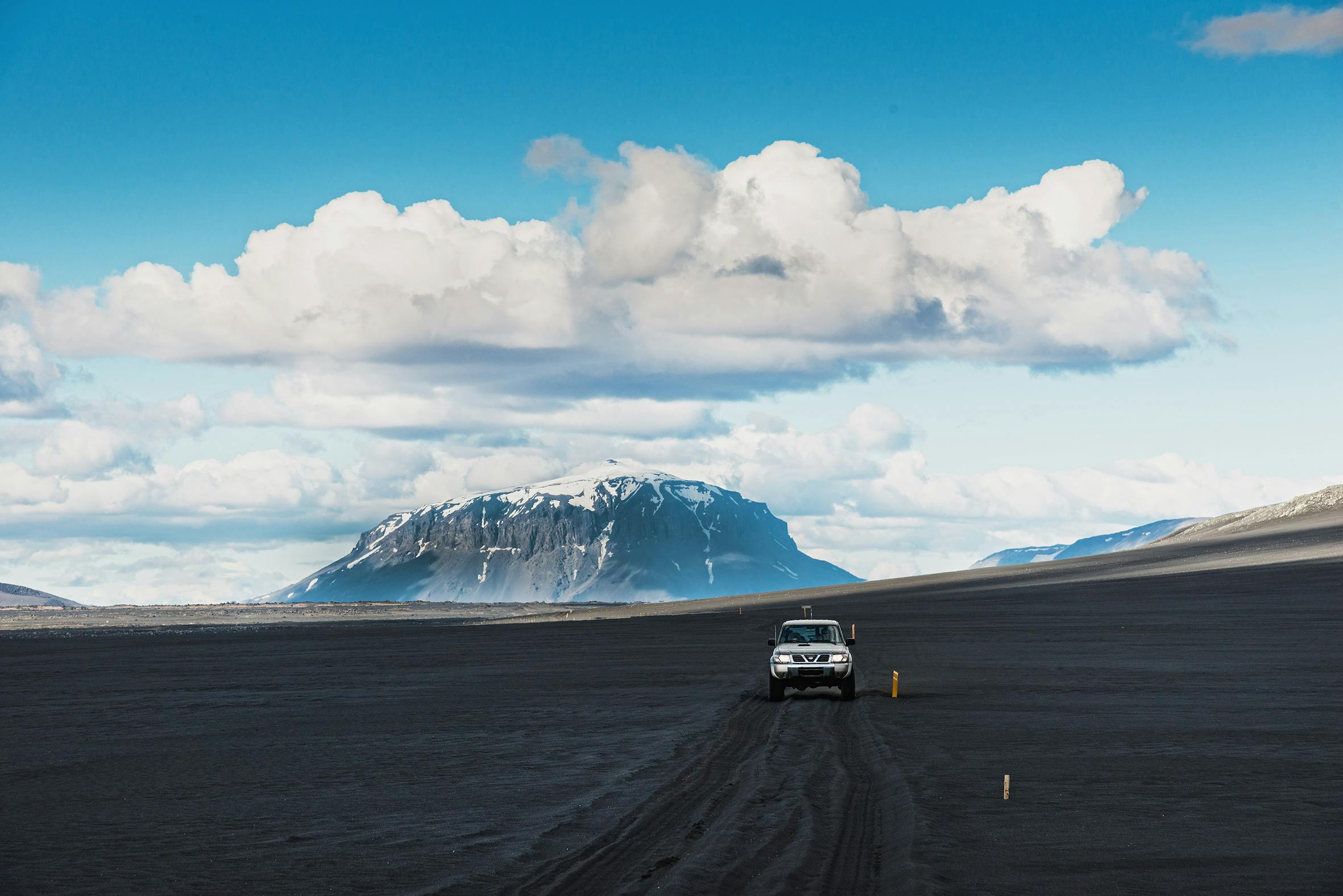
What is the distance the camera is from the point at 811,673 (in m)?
30.4

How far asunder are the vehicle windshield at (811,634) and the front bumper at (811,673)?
3.69ft

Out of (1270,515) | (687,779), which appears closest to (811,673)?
(687,779)

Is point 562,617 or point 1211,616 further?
point 562,617

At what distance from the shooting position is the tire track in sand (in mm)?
12406

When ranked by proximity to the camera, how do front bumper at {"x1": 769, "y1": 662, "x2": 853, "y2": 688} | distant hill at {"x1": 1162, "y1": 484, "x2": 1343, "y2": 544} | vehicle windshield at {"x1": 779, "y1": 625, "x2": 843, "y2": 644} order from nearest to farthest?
1. front bumper at {"x1": 769, "y1": 662, "x2": 853, "y2": 688}
2. vehicle windshield at {"x1": 779, "y1": 625, "x2": 843, "y2": 644}
3. distant hill at {"x1": 1162, "y1": 484, "x2": 1343, "y2": 544}

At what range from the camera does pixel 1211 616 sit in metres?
65.4

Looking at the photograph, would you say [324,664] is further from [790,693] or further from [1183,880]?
[1183,880]

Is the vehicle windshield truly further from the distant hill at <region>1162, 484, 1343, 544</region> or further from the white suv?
the distant hill at <region>1162, 484, 1343, 544</region>

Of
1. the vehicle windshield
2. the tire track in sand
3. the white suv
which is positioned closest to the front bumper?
the white suv

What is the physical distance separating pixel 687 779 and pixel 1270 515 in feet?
493

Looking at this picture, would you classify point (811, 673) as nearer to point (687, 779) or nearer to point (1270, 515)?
point (687, 779)

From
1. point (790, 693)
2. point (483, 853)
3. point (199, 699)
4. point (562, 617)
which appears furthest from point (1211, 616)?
point (562, 617)

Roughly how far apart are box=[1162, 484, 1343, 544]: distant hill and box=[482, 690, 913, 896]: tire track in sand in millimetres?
134902

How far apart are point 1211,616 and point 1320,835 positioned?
179 ft
